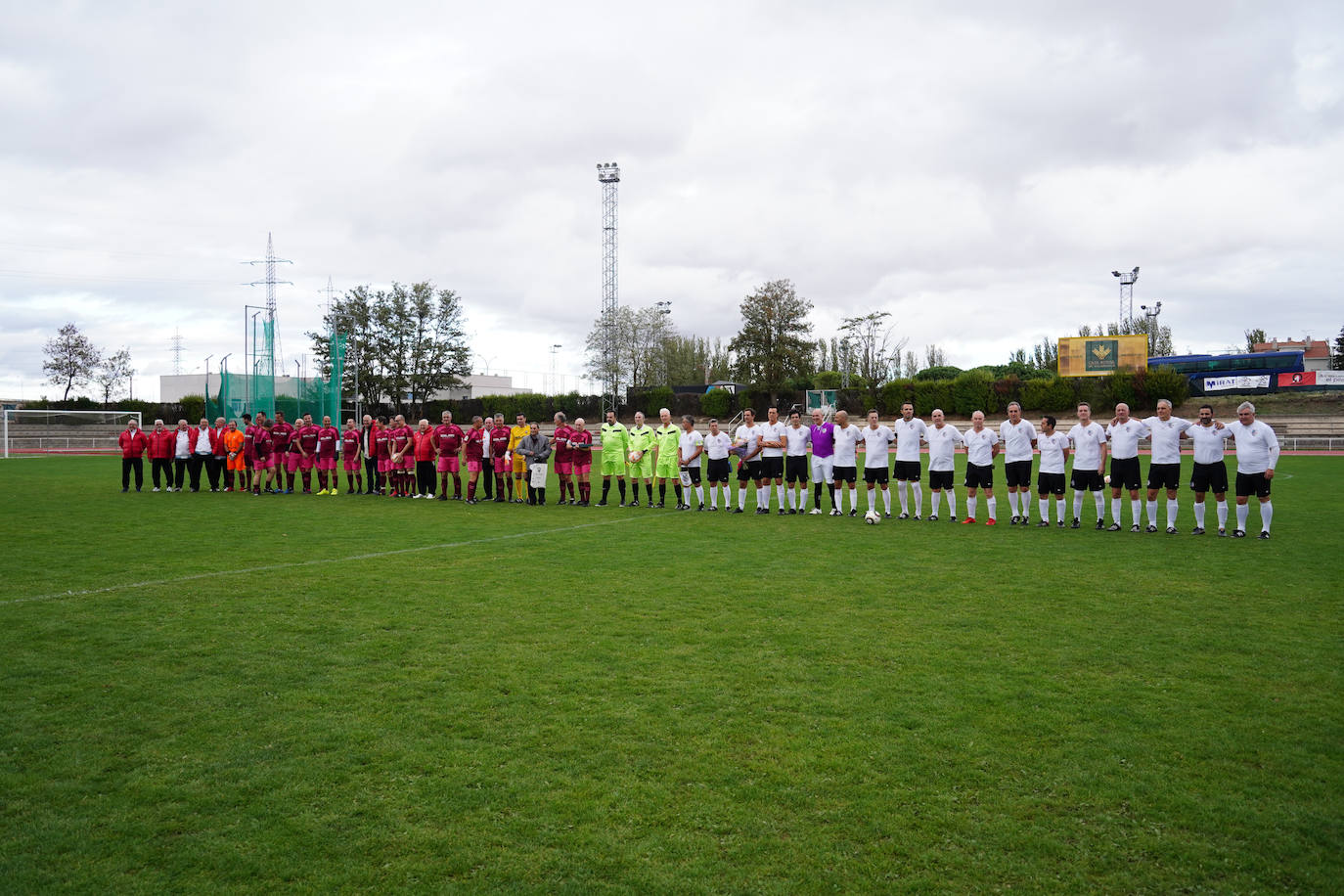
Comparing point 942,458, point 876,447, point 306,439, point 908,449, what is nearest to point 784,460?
point 876,447

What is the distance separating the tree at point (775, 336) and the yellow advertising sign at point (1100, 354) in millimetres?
15335

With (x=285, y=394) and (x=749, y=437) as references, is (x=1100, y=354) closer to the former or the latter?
(x=749, y=437)

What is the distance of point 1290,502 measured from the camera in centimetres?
1546

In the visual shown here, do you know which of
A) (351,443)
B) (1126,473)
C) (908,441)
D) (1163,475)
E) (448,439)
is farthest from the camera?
(351,443)

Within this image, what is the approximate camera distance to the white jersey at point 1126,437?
12.7 meters

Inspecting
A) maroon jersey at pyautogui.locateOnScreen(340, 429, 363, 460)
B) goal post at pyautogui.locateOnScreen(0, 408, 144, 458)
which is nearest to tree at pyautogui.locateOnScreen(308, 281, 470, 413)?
goal post at pyautogui.locateOnScreen(0, 408, 144, 458)

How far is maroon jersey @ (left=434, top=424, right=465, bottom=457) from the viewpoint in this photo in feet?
57.6

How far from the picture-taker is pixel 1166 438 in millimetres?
12578

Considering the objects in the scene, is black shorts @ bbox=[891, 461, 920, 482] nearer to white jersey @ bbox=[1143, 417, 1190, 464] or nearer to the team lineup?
the team lineup

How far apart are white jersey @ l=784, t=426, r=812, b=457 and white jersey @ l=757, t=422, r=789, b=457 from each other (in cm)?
11

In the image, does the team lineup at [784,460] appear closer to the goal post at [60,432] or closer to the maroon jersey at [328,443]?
the maroon jersey at [328,443]

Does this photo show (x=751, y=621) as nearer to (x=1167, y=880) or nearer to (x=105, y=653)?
(x=1167, y=880)

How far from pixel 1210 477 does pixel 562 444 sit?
1094 centimetres

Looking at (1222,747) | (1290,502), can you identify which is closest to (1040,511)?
(1290,502)
